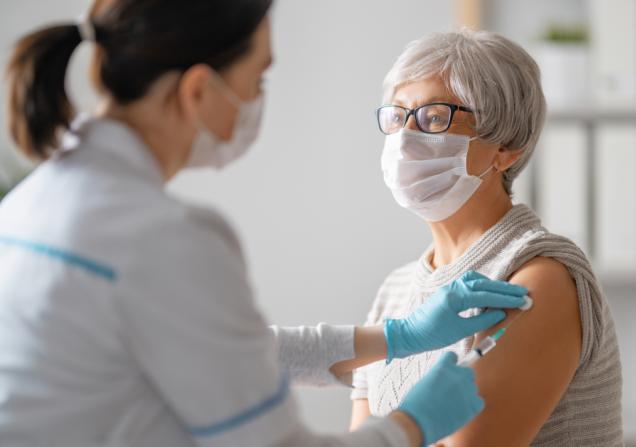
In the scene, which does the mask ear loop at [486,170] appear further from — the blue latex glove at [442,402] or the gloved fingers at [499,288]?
the blue latex glove at [442,402]

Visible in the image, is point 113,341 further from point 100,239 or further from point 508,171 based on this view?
point 508,171

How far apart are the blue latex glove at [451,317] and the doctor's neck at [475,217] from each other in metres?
0.19

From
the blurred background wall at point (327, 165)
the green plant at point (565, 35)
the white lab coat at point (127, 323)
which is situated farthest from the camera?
the blurred background wall at point (327, 165)

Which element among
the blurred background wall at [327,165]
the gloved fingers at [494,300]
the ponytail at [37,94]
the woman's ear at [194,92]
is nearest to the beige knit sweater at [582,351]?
the gloved fingers at [494,300]

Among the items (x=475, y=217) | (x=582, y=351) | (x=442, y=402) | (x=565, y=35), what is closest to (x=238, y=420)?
(x=442, y=402)

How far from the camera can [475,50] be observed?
1601 mm

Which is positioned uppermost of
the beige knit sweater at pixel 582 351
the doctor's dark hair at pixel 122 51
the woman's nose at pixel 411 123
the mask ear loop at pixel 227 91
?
the doctor's dark hair at pixel 122 51

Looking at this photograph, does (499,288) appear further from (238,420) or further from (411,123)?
(238,420)

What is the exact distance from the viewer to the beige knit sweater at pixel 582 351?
1.46 m

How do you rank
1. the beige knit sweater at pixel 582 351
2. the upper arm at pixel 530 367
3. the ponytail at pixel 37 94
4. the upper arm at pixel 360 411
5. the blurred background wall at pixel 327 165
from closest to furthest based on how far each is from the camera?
1. the ponytail at pixel 37 94
2. the upper arm at pixel 530 367
3. the beige knit sweater at pixel 582 351
4. the upper arm at pixel 360 411
5. the blurred background wall at pixel 327 165

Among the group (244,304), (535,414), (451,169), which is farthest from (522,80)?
(244,304)

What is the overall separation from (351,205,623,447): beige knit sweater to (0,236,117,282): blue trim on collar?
2.58ft

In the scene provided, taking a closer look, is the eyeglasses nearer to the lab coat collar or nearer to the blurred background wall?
the lab coat collar

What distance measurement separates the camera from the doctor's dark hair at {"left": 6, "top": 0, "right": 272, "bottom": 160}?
1006 mm
